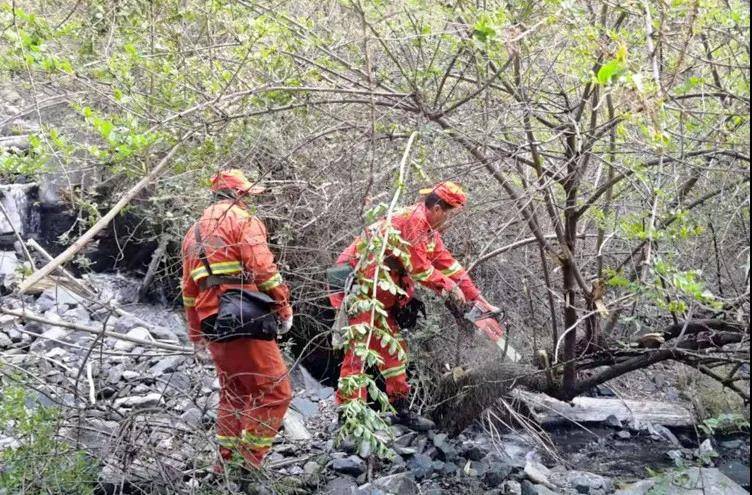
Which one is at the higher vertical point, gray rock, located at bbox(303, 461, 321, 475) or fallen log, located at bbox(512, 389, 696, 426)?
gray rock, located at bbox(303, 461, 321, 475)

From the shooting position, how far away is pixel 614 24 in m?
4.00

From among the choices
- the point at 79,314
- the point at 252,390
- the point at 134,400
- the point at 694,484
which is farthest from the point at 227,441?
the point at 79,314

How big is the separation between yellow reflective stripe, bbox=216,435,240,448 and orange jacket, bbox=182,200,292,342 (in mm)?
Result: 670

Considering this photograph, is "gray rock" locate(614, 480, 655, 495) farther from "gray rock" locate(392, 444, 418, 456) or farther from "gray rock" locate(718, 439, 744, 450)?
"gray rock" locate(392, 444, 418, 456)

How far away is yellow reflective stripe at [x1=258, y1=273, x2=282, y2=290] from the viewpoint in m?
4.45

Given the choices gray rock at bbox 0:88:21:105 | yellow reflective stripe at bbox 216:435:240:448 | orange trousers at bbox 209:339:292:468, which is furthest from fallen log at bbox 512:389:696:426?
gray rock at bbox 0:88:21:105

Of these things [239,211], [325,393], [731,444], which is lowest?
[325,393]

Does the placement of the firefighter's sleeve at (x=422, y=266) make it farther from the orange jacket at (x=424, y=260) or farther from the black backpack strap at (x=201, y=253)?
the black backpack strap at (x=201, y=253)

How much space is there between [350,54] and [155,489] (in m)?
2.46

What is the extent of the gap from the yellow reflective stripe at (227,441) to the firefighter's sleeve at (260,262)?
74cm

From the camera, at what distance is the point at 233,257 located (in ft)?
14.5

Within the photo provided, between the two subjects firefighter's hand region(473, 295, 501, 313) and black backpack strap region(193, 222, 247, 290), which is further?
firefighter's hand region(473, 295, 501, 313)

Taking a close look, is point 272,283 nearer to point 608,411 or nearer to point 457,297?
point 457,297

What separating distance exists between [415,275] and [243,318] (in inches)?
40.3
